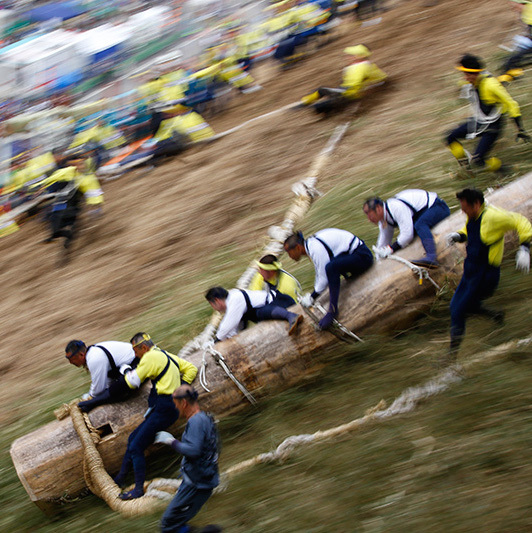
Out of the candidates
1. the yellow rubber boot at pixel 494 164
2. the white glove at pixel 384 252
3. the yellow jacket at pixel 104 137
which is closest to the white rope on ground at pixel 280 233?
the white glove at pixel 384 252

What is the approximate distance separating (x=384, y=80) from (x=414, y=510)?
10828 millimetres

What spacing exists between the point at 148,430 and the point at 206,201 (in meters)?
6.47

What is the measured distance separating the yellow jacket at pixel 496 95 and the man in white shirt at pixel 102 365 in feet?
15.1

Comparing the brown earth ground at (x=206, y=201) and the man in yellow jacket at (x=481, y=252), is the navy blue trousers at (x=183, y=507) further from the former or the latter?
the brown earth ground at (x=206, y=201)

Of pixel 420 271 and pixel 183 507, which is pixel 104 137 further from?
pixel 183 507

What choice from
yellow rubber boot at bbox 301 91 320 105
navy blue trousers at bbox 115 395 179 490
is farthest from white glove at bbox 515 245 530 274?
yellow rubber boot at bbox 301 91 320 105

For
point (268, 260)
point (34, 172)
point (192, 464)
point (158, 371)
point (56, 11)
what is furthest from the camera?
point (56, 11)

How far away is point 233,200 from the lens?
11.4m

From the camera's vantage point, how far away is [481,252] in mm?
5188

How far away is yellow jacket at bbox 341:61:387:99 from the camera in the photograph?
12.8 m

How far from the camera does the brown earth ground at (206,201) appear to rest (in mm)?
9664

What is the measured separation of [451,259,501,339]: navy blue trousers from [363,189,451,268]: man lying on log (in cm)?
66

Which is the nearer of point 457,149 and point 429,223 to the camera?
point 429,223

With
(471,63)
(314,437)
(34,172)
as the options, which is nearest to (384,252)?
(314,437)
